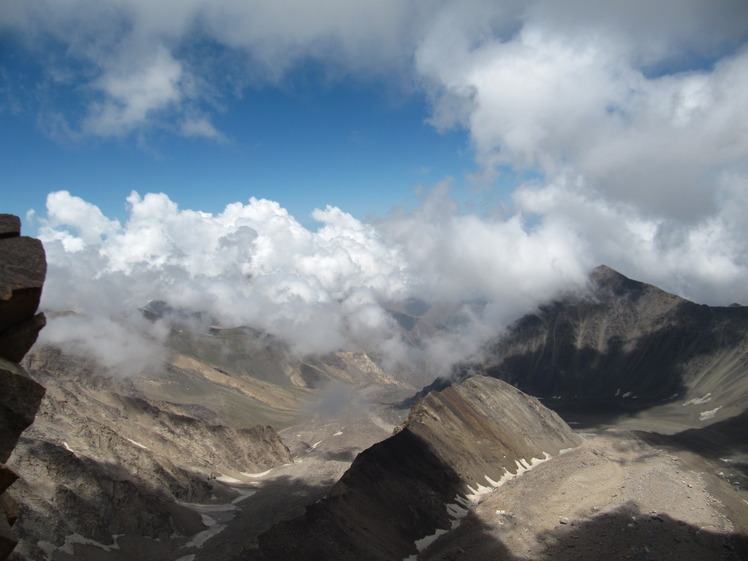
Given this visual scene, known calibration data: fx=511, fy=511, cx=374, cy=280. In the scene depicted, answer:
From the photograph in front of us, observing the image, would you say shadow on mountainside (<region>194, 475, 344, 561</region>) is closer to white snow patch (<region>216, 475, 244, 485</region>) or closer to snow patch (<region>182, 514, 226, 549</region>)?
snow patch (<region>182, 514, 226, 549</region>)

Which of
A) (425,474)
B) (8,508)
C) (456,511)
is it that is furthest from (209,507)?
(8,508)

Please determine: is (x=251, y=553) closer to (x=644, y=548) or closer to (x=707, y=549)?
(x=644, y=548)

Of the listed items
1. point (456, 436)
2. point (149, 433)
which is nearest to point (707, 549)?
point (456, 436)

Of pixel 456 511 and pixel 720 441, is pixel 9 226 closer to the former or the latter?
pixel 456 511

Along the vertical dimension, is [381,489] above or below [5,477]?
below

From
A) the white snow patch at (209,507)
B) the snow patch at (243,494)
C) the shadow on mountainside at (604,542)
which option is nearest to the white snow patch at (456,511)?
the shadow on mountainside at (604,542)

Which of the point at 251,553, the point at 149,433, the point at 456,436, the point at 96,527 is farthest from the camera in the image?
the point at 149,433
